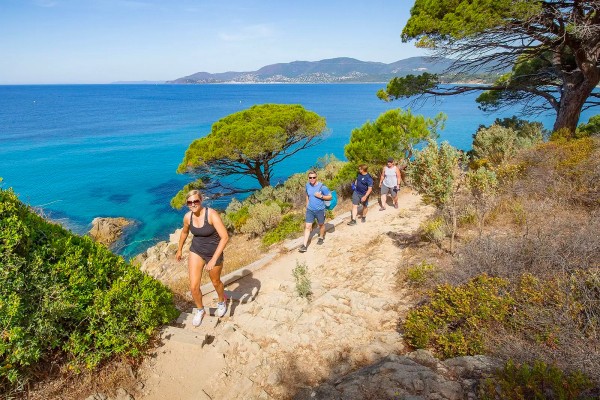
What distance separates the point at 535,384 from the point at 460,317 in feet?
4.52

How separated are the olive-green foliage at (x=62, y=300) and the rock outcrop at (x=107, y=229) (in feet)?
52.0

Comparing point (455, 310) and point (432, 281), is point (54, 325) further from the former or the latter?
point (432, 281)

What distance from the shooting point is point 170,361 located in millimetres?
4039

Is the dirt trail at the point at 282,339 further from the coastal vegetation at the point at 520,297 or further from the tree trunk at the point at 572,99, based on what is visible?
the tree trunk at the point at 572,99

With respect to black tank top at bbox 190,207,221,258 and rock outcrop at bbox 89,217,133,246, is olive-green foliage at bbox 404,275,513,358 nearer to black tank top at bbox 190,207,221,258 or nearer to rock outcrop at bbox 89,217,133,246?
black tank top at bbox 190,207,221,258

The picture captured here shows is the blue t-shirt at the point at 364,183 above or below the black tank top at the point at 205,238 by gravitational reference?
below

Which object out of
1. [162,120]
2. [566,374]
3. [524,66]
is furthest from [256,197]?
[162,120]

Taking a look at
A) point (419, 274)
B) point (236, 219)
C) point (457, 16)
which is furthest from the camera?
point (236, 219)

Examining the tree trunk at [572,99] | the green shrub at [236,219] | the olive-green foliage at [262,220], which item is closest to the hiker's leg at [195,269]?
the olive-green foliage at [262,220]

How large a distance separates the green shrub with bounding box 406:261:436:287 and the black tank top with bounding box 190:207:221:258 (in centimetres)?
322

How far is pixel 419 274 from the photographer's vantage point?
5344mm

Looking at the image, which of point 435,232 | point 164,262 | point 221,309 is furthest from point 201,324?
point 164,262

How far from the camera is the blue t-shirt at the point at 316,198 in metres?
7.49

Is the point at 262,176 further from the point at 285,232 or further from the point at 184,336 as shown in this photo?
the point at 184,336
